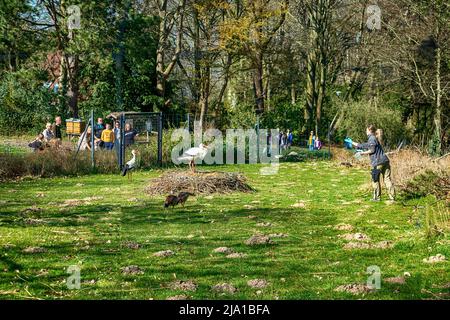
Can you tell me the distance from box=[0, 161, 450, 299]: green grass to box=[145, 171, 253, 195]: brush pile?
1.78 ft

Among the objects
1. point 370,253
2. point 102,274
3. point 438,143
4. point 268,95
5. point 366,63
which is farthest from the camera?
point 268,95

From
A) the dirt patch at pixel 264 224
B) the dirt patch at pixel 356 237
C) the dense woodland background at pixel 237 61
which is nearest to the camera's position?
the dirt patch at pixel 356 237

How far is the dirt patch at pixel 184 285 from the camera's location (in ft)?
27.3

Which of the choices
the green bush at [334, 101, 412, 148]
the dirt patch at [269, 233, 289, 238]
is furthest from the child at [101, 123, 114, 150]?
the dirt patch at [269, 233, 289, 238]

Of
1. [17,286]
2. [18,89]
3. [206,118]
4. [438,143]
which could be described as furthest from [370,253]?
[18,89]

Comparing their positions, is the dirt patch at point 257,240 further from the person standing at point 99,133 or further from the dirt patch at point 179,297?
the person standing at point 99,133

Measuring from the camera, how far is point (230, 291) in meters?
8.22

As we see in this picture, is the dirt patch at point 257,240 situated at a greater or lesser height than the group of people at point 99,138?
lesser

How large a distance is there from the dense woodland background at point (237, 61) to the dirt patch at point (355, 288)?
22.8 metres

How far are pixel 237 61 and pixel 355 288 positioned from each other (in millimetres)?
37563

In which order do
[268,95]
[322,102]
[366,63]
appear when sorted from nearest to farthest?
[322,102], [366,63], [268,95]

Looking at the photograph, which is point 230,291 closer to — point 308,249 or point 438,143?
point 308,249

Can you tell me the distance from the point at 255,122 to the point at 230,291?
25.4 meters

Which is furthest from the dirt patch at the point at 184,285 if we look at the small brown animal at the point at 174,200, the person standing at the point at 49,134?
the person standing at the point at 49,134
